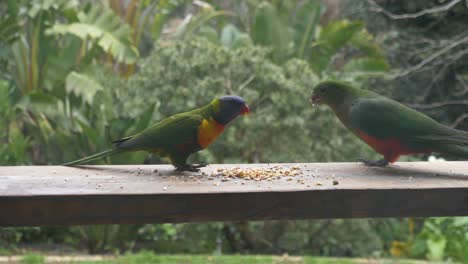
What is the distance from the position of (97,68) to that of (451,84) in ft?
14.4

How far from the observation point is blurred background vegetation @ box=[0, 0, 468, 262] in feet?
19.2

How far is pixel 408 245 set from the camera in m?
5.99

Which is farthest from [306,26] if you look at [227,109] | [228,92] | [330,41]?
[227,109]

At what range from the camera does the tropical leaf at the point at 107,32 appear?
7594 mm

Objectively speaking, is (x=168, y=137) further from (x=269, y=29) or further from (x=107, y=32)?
(x=107, y=32)

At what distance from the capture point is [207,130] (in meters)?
2.56

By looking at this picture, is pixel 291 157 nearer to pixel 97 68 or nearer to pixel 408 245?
pixel 408 245

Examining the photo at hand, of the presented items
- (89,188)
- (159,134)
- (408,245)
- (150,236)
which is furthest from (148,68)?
(89,188)

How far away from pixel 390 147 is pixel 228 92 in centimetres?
334

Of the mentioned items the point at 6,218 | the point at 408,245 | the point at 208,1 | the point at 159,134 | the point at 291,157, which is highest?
the point at 208,1

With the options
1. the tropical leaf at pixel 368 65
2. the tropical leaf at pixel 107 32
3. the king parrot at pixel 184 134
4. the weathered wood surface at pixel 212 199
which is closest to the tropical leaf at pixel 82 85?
the tropical leaf at pixel 107 32

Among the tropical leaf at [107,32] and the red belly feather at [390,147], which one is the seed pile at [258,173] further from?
the tropical leaf at [107,32]

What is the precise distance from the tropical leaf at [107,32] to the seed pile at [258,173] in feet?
17.7

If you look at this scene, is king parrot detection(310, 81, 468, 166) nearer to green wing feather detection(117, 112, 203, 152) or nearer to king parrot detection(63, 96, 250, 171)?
king parrot detection(63, 96, 250, 171)
